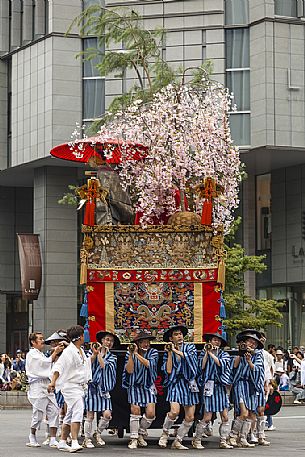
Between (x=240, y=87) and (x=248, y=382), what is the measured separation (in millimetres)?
27387

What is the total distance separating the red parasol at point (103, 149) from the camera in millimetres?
19812

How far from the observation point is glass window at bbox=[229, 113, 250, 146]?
1754 inches

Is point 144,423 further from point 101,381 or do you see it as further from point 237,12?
point 237,12

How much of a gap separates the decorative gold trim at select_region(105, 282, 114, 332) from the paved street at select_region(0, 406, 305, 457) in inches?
73.8

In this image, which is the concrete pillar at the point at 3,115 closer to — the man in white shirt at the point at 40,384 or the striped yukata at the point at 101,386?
the man in white shirt at the point at 40,384

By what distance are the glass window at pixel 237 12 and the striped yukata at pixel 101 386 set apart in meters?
28.9

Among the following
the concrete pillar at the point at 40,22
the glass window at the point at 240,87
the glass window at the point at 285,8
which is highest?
the concrete pillar at the point at 40,22

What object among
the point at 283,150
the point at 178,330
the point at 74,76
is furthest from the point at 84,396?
the point at 74,76

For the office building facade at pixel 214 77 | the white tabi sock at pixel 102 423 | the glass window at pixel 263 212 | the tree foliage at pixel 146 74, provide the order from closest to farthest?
the white tabi sock at pixel 102 423
the tree foliage at pixel 146 74
the office building facade at pixel 214 77
the glass window at pixel 263 212

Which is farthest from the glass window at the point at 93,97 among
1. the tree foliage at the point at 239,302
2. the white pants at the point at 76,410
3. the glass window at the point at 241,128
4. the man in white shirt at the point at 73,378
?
the white pants at the point at 76,410

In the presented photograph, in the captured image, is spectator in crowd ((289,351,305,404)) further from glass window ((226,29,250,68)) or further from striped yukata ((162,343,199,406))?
striped yukata ((162,343,199,406))

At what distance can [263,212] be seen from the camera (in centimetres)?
4984

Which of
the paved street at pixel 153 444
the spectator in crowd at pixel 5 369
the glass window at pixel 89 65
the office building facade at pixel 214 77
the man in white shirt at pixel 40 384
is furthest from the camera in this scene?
the glass window at pixel 89 65

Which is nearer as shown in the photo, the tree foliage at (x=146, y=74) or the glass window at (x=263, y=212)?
the tree foliage at (x=146, y=74)
